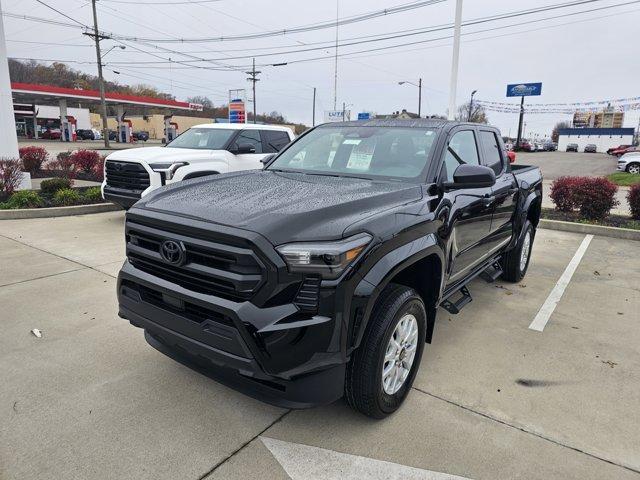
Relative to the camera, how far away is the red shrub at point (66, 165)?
12.8m

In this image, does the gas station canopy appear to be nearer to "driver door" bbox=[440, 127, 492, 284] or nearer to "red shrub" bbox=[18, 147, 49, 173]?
"red shrub" bbox=[18, 147, 49, 173]

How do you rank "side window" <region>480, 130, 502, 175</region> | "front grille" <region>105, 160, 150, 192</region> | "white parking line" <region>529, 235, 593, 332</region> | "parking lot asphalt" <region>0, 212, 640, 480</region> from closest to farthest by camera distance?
"parking lot asphalt" <region>0, 212, 640, 480</region> → "white parking line" <region>529, 235, 593, 332</region> → "side window" <region>480, 130, 502, 175</region> → "front grille" <region>105, 160, 150, 192</region>

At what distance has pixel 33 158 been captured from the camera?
527 inches

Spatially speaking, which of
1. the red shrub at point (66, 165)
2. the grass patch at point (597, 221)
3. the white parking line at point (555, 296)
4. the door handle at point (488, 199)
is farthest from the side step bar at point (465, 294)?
the red shrub at point (66, 165)

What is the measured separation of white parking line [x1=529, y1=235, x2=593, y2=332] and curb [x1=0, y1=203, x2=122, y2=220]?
8548mm

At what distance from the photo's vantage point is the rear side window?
956 centimetres

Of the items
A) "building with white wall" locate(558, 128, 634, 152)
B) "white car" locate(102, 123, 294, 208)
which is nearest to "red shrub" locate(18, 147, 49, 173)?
"white car" locate(102, 123, 294, 208)

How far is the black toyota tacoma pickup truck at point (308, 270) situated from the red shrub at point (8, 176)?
8003 millimetres

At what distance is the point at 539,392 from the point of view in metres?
3.35

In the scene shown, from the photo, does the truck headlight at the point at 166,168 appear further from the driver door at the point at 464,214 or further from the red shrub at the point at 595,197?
the red shrub at the point at 595,197

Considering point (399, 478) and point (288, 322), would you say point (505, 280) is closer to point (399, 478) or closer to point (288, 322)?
point (399, 478)

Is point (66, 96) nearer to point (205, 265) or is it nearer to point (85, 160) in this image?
point (85, 160)

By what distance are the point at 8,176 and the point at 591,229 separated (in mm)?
11836

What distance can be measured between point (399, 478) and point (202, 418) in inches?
49.2
